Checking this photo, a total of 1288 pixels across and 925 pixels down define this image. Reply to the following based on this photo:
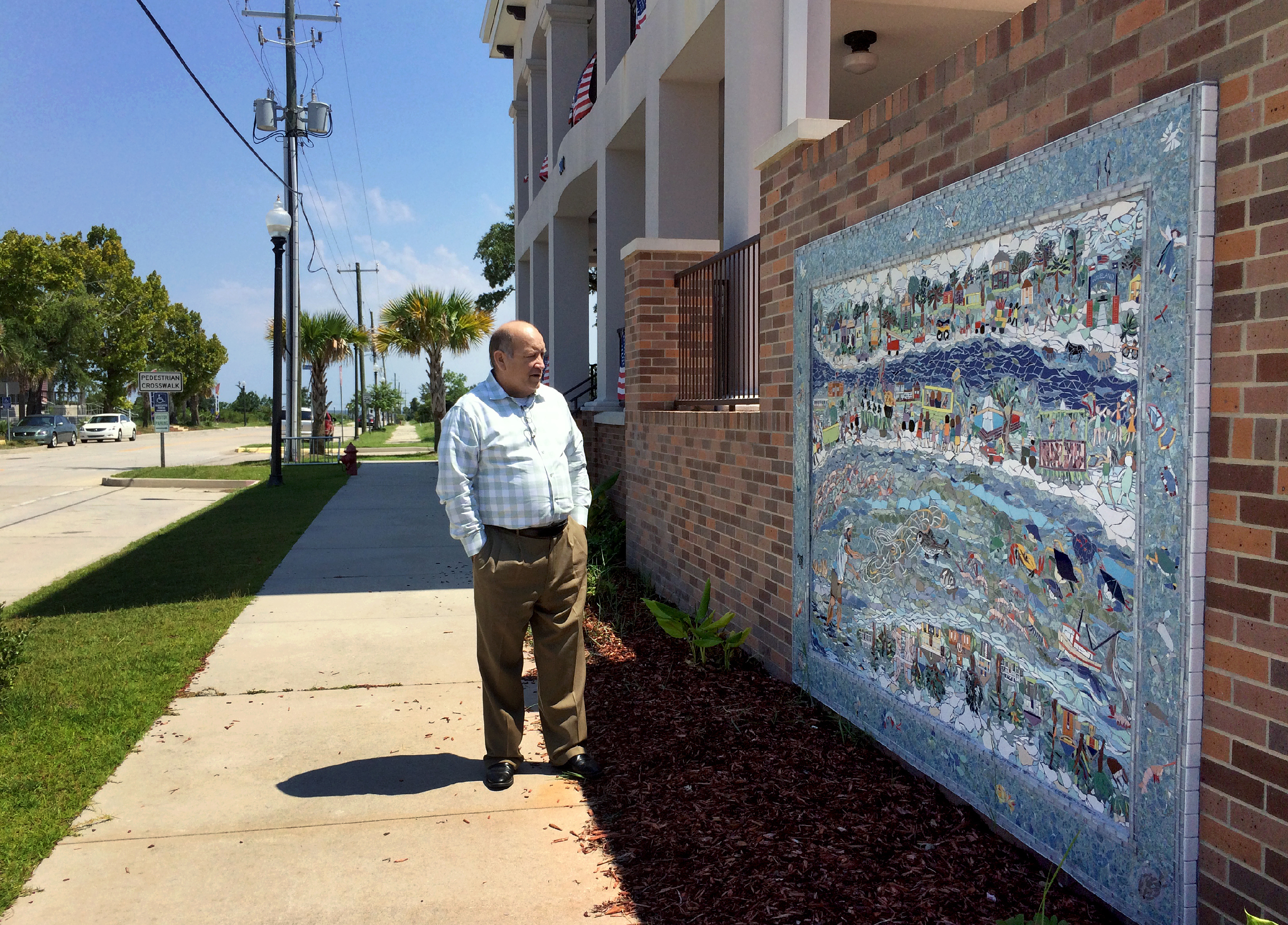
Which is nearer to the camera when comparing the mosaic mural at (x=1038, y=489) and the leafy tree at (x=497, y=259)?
the mosaic mural at (x=1038, y=489)

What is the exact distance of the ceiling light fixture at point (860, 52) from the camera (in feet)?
31.0

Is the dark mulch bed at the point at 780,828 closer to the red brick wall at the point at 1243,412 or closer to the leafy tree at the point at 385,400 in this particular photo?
the red brick wall at the point at 1243,412

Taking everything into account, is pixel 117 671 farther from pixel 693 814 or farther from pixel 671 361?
pixel 671 361

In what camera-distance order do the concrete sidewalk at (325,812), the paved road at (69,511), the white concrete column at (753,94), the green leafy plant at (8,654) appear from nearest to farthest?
the concrete sidewalk at (325,812), the green leafy plant at (8,654), the white concrete column at (753,94), the paved road at (69,511)

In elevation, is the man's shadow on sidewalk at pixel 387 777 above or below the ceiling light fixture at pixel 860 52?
below

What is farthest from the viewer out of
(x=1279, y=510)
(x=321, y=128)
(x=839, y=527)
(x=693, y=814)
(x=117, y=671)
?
(x=321, y=128)

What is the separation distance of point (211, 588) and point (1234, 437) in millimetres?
7926

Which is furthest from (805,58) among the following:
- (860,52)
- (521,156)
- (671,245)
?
(521,156)

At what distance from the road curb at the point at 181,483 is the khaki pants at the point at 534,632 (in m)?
15.6

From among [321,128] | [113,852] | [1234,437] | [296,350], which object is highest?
[321,128]

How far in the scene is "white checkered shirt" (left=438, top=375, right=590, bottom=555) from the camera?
3.85m

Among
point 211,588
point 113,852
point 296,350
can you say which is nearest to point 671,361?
point 211,588

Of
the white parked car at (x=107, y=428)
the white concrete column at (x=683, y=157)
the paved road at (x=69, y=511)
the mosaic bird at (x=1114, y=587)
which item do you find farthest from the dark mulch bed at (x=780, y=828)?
the white parked car at (x=107, y=428)

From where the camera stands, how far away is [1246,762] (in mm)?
2318
